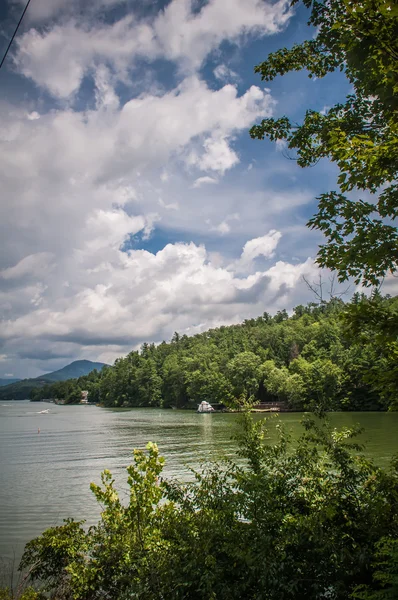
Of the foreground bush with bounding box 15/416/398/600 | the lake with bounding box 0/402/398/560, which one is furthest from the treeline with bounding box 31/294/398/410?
the lake with bounding box 0/402/398/560

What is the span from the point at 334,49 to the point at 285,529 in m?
7.70

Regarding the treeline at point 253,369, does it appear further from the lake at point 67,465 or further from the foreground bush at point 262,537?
the lake at point 67,465

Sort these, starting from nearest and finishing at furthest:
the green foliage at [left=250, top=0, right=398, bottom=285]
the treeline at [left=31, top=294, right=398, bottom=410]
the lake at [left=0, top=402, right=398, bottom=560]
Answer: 1. the green foliage at [left=250, top=0, right=398, bottom=285]
2. the lake at [left=0, top=402, right=398, bottom=560]
3. the treeline at [left=31, top=294, right=398, bottom=410]

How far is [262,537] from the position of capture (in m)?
5.01

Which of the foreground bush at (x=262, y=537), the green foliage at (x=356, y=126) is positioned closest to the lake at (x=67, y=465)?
the foreground bush at (x=262, y=537)

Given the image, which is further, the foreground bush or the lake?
the lake

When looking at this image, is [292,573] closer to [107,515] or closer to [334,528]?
[334,528]

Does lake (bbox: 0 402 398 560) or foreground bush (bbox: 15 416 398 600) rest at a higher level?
foreground bush (bbox: 15 416 398 600)

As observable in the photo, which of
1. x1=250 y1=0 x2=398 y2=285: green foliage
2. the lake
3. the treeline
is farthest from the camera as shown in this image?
the treeline

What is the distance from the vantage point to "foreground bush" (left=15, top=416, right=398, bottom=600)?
188 inches

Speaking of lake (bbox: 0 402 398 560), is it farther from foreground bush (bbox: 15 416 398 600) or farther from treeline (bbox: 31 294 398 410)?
treeline (bbox: 31 294 398 410)

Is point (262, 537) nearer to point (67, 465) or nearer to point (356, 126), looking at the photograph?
point (356, 126)

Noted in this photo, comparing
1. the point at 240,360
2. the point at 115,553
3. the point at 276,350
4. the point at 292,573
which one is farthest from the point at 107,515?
the point at 276,350

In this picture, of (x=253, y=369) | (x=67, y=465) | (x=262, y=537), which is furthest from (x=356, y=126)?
(x=253, y=369)
